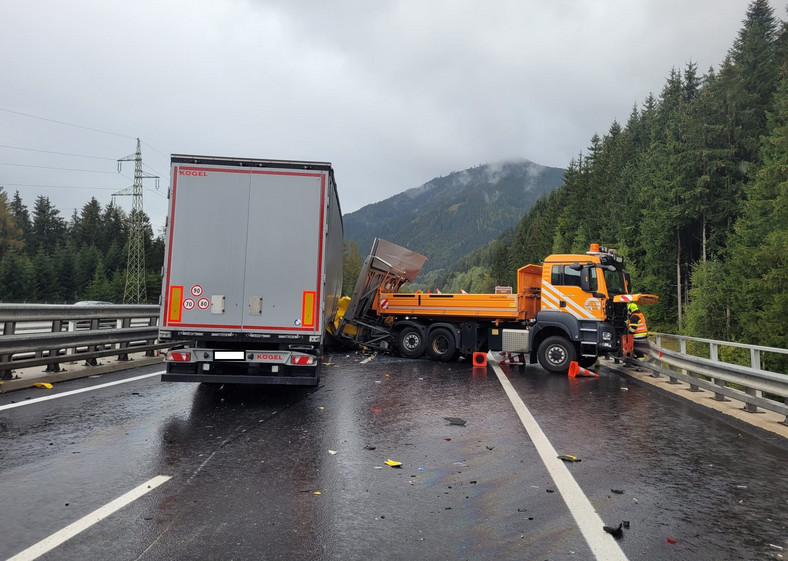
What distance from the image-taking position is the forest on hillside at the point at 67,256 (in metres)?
76.8

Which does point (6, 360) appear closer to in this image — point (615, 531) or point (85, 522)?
point (85, 522)

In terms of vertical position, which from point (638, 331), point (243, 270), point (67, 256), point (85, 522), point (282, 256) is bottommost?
point (85, 522)

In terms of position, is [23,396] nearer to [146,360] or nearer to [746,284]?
[146,360]

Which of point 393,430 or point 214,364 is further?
point 214,364

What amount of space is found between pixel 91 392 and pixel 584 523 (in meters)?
7.63

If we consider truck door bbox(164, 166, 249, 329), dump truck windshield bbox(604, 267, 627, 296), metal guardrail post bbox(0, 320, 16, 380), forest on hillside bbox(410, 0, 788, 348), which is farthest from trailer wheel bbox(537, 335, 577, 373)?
forest on hillside bbox(410, 0, 788, 348)

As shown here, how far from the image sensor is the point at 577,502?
4.32 metres

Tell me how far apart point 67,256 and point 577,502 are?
9930cm

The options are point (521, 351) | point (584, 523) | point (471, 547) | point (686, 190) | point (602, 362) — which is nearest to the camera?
point (471, 547)

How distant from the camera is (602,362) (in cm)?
1661

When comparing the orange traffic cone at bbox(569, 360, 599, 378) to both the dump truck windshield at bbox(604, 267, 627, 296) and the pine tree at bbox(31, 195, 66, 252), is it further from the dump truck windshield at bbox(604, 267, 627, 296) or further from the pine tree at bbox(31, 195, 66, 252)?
the pine tree at bbox(31, 195, 66, 252)

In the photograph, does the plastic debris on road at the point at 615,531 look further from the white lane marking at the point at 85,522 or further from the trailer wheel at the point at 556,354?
the trailer wheel at the point at 556,354

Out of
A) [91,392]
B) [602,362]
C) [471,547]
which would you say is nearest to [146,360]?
[91,392]

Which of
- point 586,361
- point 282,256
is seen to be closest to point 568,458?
point 282,256
